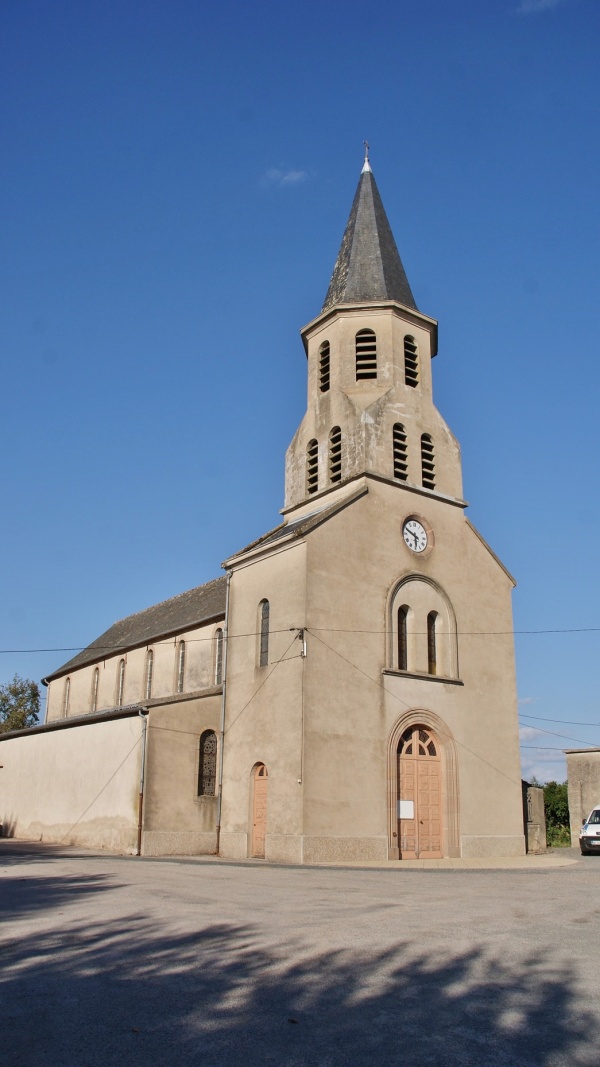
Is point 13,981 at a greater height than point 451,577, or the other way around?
point 451,577

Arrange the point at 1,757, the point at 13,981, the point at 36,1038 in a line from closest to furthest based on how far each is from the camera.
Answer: the point at 36,1038 → the point at 13,981 → the point at 1,757

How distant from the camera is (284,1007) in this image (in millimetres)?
5852

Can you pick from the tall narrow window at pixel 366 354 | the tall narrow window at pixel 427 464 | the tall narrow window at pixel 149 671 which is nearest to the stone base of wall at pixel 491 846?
the tall narrow window at pixel 427 464

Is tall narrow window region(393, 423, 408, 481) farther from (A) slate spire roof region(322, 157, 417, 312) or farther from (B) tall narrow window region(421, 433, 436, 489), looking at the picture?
(A) slate spire roof region(322, 157, 417, 312)

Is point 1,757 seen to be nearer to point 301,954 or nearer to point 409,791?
point 409,791

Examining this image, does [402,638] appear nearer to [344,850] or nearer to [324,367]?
[344,850]

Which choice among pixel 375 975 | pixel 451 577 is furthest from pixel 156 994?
pixel 451 577

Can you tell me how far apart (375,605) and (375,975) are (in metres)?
17.8

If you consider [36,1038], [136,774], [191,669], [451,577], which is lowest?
[36,1038]

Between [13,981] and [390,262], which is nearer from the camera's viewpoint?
[13,981]

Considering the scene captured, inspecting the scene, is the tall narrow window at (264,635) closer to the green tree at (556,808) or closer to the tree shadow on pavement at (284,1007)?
the tree shadow on pavement at (284,1007)

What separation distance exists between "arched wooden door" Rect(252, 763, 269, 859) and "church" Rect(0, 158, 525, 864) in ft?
0.18

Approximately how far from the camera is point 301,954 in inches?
297

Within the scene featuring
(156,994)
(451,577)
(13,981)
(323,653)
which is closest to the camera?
(156,994)
